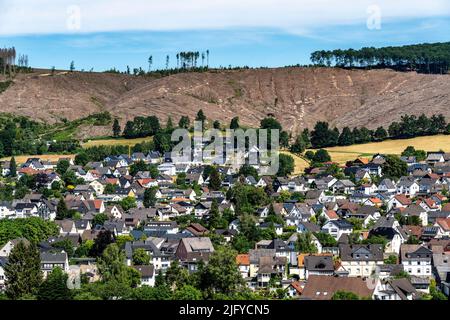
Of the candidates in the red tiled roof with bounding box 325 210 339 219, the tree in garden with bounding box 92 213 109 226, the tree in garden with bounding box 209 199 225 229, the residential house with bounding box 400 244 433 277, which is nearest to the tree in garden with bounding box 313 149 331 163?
the red tiled roof with bounding box 325 210 339 219

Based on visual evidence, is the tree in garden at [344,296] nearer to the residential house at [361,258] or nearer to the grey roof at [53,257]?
the residential house at [361,258]

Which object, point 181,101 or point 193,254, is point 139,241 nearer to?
point 193,254

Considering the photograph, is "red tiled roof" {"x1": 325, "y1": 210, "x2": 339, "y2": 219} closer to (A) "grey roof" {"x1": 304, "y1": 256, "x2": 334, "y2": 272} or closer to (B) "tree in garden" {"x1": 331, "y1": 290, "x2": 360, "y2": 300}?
(A) "grey roof" {"x1": 304, "y1": 256, "x2": 334, "y2": 272}

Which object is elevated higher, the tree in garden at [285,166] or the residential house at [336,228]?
the tree in garden at [285,166]

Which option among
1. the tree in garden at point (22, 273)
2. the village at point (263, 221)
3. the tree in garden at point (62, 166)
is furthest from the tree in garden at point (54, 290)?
the tree in garden at point (62, 166)

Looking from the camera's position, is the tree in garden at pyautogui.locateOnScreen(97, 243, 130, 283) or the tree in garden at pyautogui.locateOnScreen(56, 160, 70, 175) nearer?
the tree in garden at pyautogui.locateOnScreen(97, 243, 130, 283)

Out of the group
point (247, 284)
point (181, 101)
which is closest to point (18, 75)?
point (181, 101)
